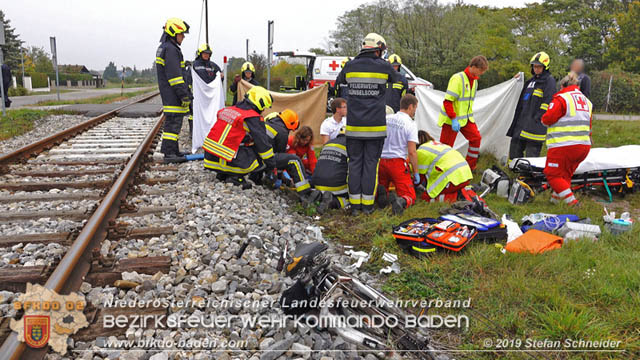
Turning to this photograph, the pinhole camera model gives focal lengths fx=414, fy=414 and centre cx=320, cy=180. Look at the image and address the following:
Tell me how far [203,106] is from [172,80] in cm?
144

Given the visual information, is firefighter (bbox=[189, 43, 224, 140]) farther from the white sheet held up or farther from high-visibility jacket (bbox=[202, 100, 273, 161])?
high-visibility jacket (bbox=[202, 100, 273, 161])

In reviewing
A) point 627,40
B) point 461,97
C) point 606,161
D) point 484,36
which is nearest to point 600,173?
point 606,161

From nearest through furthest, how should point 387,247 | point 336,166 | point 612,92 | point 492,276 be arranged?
point 492,276 → point 387,247 → point 336,166 → point 612,92

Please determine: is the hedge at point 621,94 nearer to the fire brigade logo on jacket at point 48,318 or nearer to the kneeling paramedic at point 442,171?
the kneeling paramedic at point 442,171

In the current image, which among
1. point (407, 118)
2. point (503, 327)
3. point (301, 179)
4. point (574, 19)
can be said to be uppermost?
point (574, 19)

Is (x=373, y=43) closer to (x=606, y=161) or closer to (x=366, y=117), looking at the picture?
(x=366, y=117)

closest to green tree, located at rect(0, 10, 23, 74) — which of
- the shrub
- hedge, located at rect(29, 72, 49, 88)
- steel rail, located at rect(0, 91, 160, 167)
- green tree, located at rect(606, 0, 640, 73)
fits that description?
hedge, located at rect(29, 72, 49, 88)

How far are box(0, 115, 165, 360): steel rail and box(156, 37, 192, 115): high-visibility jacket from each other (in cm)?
262

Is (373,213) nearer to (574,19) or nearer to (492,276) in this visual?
(492,276)

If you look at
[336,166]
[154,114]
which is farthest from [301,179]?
[154,114]

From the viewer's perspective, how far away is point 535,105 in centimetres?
Result: 663

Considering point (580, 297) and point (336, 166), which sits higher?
point (336, 166)

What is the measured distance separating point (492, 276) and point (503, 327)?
2.17 ft

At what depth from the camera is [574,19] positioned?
39.5 meters
